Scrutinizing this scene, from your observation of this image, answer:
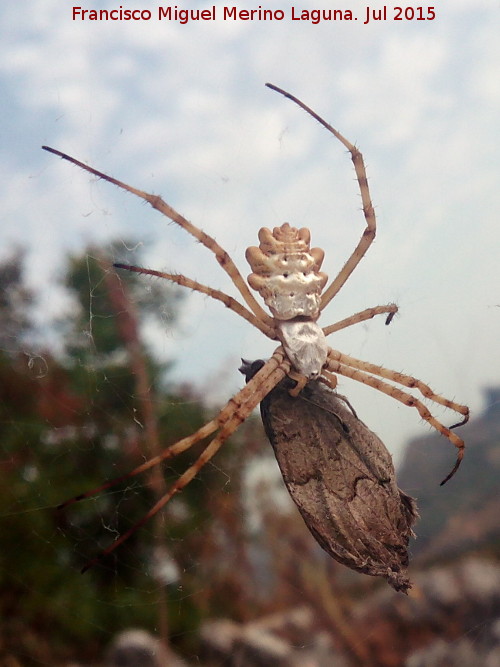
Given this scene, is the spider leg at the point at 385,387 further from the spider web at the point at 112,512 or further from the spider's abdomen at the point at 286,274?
the spider web at the point at 112,512

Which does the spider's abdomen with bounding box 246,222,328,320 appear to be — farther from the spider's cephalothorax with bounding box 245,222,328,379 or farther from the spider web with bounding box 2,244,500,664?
the spider web with bounding box 2,244,500,664

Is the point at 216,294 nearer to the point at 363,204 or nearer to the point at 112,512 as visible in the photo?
the point at 363,204

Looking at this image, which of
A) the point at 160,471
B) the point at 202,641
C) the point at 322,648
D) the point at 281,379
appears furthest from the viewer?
the point at 322,648

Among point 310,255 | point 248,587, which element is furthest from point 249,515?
point 310,255

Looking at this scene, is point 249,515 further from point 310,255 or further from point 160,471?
point 310,255

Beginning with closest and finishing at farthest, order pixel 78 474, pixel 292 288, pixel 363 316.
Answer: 1. pixel 292 288
2. pixel 363 316
3. pixel 78 474

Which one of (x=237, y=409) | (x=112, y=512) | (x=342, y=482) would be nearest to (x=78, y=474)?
(x=112, y=512)
